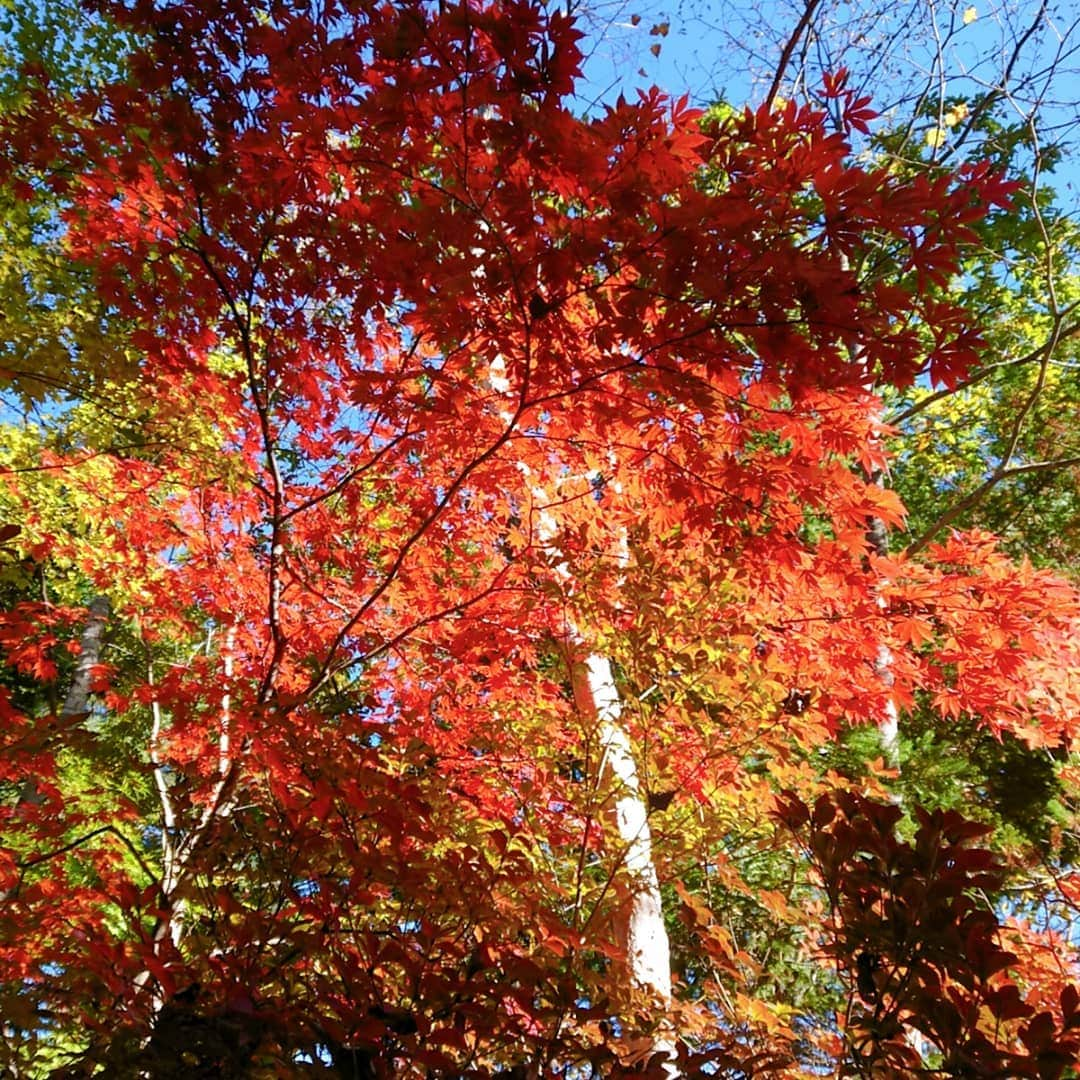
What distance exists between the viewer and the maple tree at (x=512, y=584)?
1.46 m

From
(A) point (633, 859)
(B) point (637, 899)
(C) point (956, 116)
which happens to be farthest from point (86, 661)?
(C) point (956, 116)

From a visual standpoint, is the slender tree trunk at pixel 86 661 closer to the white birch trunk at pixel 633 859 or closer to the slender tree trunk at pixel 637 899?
the white birch trunk at pixel 633 859

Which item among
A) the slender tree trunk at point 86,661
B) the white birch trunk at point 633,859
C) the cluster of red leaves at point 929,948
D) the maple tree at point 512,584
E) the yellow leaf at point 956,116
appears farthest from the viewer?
the slender tree trunk at point 86,661

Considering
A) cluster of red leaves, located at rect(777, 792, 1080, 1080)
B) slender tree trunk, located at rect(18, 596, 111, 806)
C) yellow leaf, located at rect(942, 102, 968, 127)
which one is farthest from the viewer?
slender tree trunk, located at rect(18, 596, 111, 806)

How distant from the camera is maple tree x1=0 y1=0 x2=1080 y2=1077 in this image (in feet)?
4.79

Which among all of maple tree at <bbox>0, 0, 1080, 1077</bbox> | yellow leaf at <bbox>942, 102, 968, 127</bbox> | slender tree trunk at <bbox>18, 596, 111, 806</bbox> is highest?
yellow leaf at <bbox>942, 102, 968, 127</bbox>

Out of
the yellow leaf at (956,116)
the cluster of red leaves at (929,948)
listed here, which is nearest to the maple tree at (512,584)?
the cluster of red leaves at (929,948)

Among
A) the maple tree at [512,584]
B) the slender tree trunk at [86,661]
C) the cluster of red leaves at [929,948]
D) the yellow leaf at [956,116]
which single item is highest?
the yellow leaf at [956,116]

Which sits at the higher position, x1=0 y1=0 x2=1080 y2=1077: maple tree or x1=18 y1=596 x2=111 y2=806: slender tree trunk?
Answer: x1=18 y1=596 x2=111 y2=806: slender tree trunk

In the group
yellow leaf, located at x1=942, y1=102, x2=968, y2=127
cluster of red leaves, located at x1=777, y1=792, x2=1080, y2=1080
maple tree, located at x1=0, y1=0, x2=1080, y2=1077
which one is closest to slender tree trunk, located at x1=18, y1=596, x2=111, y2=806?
maple tree, located at x1=0, y1=0, x2=1080, y2=1077

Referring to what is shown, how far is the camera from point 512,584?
373 cm

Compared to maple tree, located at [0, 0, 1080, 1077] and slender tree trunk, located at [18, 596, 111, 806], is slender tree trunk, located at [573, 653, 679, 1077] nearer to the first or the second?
maple tree, located at [0, 0, 1080, 1077]

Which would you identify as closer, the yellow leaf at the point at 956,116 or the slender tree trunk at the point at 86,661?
Answer: the yellow leaf at the point at 956,116

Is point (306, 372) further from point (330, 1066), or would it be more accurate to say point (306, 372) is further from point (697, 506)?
point (330, 1066)
